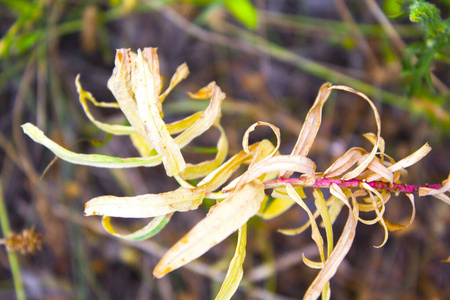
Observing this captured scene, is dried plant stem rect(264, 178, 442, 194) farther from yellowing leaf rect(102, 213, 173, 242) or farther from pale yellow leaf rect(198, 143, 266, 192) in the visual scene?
yellowing leaf rect(102, 213, 173, 242)

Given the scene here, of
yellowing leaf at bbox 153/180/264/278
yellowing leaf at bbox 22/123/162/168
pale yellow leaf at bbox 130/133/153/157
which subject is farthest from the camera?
pale yellow leaf at bbox 130/133/153/157

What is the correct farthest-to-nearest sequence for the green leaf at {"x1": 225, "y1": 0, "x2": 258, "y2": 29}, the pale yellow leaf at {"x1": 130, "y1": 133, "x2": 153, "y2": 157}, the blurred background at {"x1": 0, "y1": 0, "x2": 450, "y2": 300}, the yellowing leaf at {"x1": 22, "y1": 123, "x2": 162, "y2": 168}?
the blurred background at {"x1": 0, "y1": 0, "x2": 450, "y2": 300}
the green leaf at {"x1": 225, "y1": 0, "x2": 258, "y2": 29}
the pale yellow leaf at {"x1": 130, "y1": 133, "x2": 153, "y2": 157}
the yellowing leaf at {"x1": 22, "y1": 123, "x2": 162, "y2": 168}

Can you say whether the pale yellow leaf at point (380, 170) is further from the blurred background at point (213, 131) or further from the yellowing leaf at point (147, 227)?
the blurred background at point (213, 131)

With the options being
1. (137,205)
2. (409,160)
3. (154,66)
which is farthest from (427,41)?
(137,205)

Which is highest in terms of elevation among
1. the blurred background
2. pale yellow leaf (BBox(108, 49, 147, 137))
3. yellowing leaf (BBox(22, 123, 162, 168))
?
pale yellow leaf (BBox(108, 49, 147, 137))

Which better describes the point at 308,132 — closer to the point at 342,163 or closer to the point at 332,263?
the point at 342,163

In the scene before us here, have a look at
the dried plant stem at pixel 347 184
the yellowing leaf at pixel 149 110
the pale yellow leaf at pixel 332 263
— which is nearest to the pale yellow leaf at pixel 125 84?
the yellowing leaf at pixel 149 110

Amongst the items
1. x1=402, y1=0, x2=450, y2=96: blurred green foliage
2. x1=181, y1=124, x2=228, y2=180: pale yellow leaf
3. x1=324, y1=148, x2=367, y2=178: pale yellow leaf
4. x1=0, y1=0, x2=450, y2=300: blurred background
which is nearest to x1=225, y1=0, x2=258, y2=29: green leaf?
x1=0, y1=0, x2=450, y2=300: blurred background
